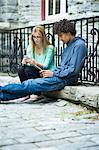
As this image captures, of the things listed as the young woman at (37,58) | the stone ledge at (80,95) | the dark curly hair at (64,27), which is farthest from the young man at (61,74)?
the young woman at (37,58)

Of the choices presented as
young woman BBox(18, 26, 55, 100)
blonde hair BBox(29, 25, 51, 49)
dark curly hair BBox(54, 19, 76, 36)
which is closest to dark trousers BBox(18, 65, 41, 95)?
young woman BBox(18, 26, 55, 100)

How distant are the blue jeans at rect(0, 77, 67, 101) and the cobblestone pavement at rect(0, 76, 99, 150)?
0.14 metres

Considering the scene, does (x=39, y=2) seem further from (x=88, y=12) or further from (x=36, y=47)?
(x=36, y=47)

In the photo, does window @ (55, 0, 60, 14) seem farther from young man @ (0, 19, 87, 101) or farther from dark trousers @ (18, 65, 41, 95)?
young man @ (0, 19, 87, 101)

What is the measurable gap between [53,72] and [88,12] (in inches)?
125

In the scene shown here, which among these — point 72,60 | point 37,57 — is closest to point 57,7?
point 37,57

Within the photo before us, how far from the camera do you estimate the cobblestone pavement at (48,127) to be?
10.7ft

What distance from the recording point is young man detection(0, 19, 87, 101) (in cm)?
539

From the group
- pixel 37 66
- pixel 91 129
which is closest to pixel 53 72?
pixel 37 66

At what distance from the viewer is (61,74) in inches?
214

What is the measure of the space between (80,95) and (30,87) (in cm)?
77

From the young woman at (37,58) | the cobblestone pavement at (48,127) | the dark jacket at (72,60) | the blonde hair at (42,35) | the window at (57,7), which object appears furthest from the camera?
the window at (57,7)

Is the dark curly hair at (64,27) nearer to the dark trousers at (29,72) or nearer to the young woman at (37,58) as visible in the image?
the young woman at (37,58)

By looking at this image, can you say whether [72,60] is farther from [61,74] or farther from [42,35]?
[42,35]
